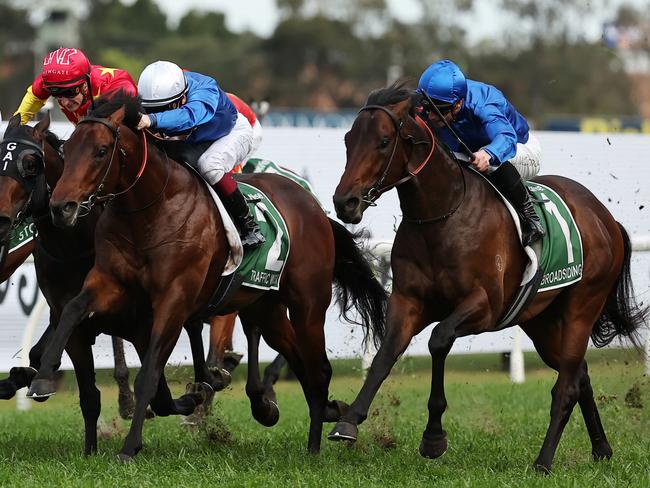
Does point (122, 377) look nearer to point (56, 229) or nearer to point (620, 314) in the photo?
point (56, 229)

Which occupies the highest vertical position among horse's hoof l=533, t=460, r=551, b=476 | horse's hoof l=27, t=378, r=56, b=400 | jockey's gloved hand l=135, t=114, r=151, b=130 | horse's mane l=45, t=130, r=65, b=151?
jockey's gloved hand l=135, t=114, r=151, b=130

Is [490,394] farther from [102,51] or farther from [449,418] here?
[102,51]

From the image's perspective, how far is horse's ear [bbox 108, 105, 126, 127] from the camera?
537cm

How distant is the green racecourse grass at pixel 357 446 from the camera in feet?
17.0

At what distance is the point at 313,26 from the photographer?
54750 millimetres

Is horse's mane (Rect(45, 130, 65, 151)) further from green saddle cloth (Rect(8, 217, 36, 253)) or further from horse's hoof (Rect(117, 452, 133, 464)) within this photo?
horse's hoof (Rect(117, 452, 133, 464))

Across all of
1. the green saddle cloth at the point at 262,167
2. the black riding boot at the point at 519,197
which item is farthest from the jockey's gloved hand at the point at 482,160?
the green saddle cloth at the point at 262,167

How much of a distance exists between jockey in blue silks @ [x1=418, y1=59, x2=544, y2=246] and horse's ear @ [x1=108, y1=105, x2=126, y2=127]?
1389mm

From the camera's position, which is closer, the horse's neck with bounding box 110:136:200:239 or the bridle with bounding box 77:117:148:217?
the bridle with bounding box 77:117:148:217

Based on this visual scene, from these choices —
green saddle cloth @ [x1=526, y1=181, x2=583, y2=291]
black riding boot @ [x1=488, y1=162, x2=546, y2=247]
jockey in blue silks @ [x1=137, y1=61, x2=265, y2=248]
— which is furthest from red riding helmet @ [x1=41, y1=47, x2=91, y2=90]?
green saddle cloth @ [x1=526, y1=181, x2=583, y2=291]

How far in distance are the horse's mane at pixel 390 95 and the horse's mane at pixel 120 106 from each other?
103 cm

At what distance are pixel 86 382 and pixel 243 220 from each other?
3.65 ft

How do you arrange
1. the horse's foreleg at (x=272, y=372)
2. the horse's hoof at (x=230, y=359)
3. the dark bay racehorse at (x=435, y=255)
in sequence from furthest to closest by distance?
the horse's foreleg at (x=272, y=372), the horse's hoof at (x=230, y=359), the dark bay racehorse at (x=435, y=255)

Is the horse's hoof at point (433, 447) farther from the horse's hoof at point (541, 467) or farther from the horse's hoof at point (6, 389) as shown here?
the horse's hoof at point (6, 389)
